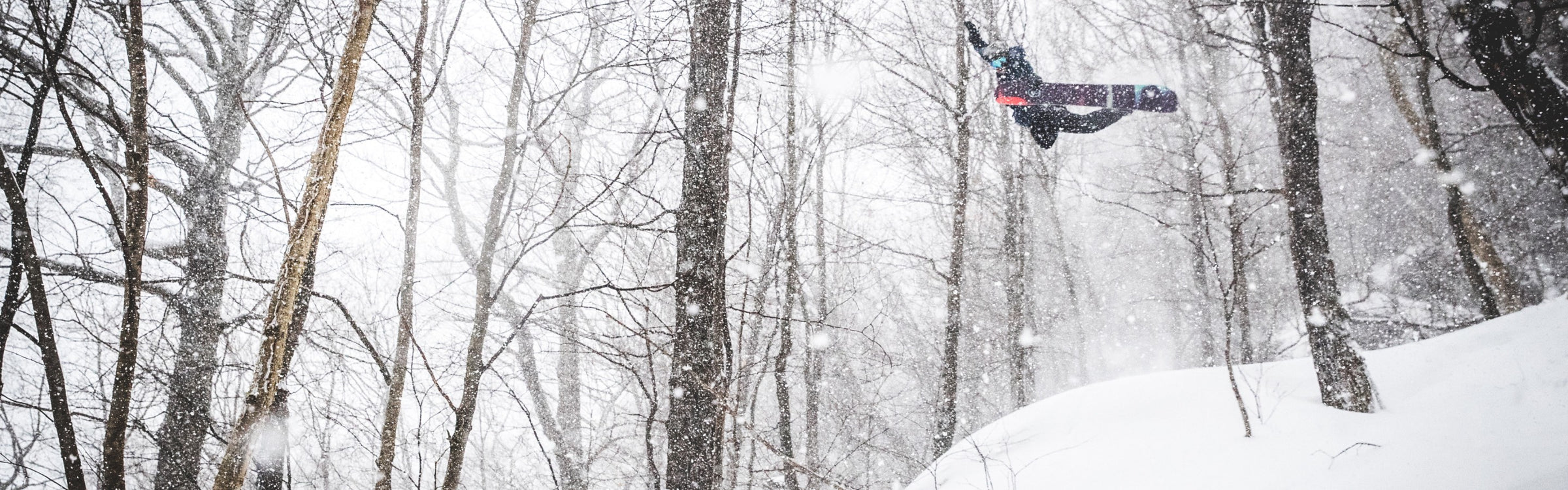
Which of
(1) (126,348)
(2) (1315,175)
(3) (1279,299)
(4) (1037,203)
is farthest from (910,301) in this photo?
(1) (126,348)

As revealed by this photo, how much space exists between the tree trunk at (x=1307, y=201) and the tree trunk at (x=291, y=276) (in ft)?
16.8

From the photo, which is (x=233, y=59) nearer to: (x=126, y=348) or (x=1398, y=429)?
(x=126, y=348)

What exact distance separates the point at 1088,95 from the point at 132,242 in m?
5.54

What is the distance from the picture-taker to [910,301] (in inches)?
641

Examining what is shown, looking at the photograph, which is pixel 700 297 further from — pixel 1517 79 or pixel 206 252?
pixel 206 252

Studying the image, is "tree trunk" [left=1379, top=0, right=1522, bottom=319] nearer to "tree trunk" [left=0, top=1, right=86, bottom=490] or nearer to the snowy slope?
the snowy slope

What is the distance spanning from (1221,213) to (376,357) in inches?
622

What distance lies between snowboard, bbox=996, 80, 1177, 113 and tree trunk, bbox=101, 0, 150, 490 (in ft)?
17.0

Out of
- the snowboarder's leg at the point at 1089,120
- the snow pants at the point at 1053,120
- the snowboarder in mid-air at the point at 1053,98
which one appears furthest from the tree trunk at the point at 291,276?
the snowboarder's leg at the point at 1089,120

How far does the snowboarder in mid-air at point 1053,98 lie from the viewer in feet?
15.5

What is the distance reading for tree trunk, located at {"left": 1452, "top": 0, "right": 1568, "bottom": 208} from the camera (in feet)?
9.90

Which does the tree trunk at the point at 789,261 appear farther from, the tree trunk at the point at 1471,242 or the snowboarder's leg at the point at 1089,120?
the tree trunk at the point at 1471,242

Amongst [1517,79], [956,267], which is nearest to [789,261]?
[956,267]

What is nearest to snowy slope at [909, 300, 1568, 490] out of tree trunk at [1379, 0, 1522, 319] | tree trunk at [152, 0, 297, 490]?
tree trunk at [1379, 0, 1522, 319]
